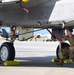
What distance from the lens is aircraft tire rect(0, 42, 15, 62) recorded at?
46.6 feet

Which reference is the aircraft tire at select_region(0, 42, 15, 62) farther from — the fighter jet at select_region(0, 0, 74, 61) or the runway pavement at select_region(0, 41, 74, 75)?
the runway pavement at select_region(0, 41, 74, 75)

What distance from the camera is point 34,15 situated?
42.9 ft

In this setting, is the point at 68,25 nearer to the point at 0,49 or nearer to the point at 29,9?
the point at 29,9

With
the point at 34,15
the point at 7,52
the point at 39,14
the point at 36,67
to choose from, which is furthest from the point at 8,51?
the point at 39,14

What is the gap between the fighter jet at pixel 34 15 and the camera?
12.0 meters

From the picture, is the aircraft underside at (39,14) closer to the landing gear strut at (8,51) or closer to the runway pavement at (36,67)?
the landing gear strut at (8,51)

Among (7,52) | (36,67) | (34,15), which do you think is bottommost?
(36,67)

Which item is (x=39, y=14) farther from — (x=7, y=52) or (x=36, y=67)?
(x=7, y=52)

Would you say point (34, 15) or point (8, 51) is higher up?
point (34, 15)

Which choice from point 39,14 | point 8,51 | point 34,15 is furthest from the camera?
point 8,51

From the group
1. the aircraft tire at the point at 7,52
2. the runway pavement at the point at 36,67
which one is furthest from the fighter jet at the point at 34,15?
the runway pavement at the point at 36,67

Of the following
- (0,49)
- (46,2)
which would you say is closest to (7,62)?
(0,49)

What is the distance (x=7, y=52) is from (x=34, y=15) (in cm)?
233
